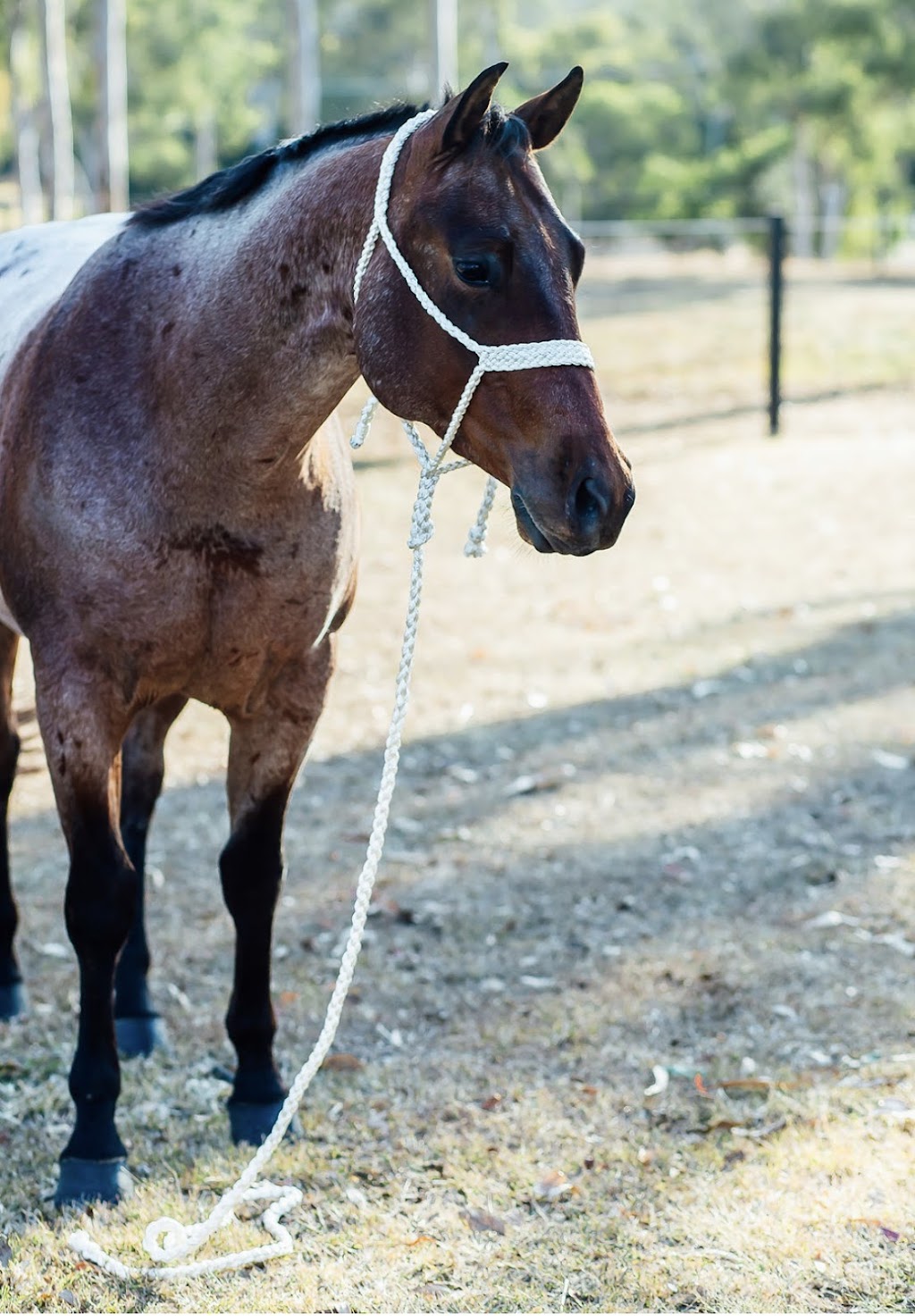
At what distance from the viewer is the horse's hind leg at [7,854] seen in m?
4.12

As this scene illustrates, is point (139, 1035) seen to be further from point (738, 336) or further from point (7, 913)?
point (738, 336)

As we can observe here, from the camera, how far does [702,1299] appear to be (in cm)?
284

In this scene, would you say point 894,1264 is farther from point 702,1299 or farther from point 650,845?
point 650,845

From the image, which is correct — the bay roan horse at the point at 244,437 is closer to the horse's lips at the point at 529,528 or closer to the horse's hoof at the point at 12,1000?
the horse's lips at the point at 529,528

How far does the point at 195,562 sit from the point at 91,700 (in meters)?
0.37

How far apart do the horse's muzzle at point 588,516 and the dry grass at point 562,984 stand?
21.4 inches

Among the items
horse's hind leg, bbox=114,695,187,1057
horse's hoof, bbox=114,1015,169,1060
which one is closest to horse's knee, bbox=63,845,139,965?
horse's hind leg, bbox=114,695,187,1057

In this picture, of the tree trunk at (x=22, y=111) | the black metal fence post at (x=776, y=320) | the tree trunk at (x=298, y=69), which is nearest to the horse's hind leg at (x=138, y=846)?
the black metal fence post at (x=776, y=320)

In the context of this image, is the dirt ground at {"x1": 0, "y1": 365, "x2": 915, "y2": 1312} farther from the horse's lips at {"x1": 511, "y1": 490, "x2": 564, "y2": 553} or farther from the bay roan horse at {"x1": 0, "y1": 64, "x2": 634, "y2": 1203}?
the bay roan horse at {"x1": 0, "y1": 64, "x2": 634, "y2": 1203}

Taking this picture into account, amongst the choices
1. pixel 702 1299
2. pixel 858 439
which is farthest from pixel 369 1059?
pixel 858 439

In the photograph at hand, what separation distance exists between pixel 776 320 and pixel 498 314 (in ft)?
37.5

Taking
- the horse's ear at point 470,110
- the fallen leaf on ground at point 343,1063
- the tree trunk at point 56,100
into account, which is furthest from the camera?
the tree trunk at point 56,100

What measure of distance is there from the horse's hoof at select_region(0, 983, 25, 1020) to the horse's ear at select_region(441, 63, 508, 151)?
9.23 ft

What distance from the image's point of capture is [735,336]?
1803cm
